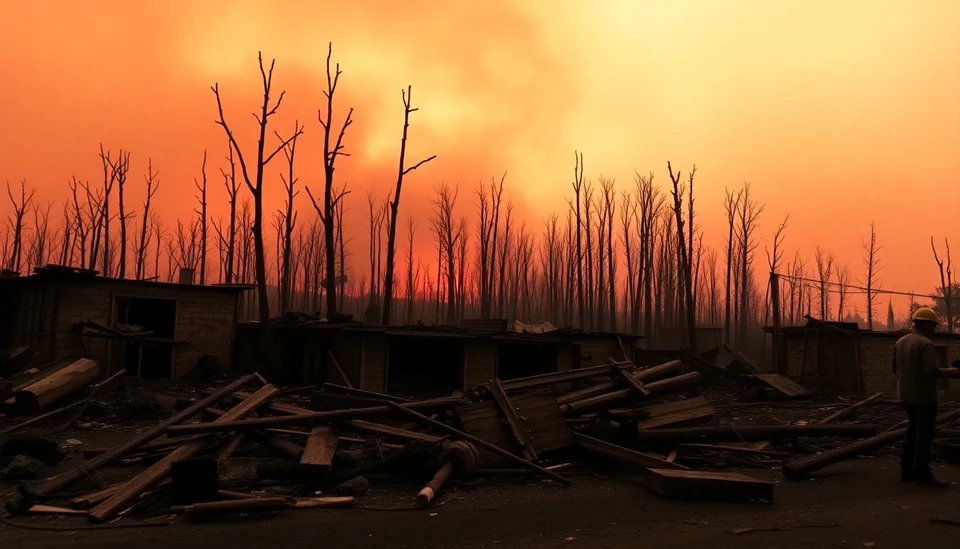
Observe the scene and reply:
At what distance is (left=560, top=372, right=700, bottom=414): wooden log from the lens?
32.4 feet

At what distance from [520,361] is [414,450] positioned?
15499mm

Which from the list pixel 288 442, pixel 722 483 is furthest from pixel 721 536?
pixel 288 442

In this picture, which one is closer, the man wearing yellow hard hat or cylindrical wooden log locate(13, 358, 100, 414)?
the man wearing yellow hard hat

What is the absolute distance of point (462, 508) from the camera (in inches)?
261

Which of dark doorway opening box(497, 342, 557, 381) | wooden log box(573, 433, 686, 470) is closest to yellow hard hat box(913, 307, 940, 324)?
wooden log box(573, 433, 686, 470)

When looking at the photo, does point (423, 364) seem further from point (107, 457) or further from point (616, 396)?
point (107, 457)

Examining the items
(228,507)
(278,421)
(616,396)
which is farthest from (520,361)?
(228,507)

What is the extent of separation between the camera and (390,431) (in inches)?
351

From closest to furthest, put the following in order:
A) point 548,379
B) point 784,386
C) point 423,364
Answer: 1. point 548,379
2. point 784,386
3. point 423,364

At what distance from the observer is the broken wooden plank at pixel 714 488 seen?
6.82 m

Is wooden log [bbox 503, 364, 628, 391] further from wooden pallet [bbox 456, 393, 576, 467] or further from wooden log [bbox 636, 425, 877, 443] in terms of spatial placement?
wooden log [bbox 636, 425, 877, 443]

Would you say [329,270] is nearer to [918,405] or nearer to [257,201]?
[257,201]

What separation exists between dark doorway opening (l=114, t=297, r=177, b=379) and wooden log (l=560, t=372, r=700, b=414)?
13761mm

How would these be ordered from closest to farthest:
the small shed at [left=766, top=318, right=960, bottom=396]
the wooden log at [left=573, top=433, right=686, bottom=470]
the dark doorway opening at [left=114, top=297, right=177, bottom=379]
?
the wooden log at [left=573, top=433, right=686, bottom=470] < the dark doorway opening at [left=114, top=297, right=177, bottom=379] < the small shed at [left=766, top=318, right=960, bottom=396]
